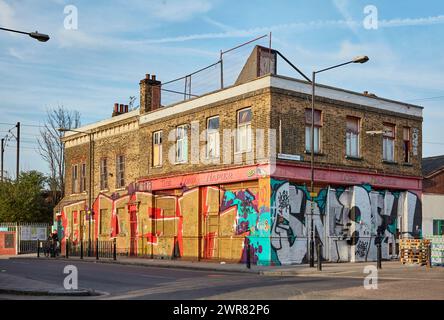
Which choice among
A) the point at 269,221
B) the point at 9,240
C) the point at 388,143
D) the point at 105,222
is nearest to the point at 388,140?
the point at 388,143

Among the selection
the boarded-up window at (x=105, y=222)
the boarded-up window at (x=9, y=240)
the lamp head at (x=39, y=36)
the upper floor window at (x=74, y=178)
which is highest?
the lamp head at (x=39, y=36)

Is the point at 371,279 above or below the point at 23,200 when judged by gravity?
below

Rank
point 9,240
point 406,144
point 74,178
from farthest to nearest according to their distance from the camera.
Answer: point 9,240 → point 74,178 → point 406,144

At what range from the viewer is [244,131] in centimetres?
2986

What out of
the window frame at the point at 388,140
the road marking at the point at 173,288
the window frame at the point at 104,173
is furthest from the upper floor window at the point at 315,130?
the window frame at the point at 104,173

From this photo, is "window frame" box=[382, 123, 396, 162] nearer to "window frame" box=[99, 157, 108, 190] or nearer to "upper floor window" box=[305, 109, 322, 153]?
"upper floor window" box=[305, 109, 322, 153]

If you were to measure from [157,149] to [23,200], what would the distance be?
19.8 meters

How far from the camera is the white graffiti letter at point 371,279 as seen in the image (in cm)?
1625

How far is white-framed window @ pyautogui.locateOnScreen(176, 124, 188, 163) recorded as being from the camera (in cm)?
3378

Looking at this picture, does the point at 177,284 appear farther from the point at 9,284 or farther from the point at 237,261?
the point at 237,261

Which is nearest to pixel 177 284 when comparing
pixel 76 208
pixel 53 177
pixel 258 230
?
pixel 258 230

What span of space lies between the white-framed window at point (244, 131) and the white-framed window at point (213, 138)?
157cm

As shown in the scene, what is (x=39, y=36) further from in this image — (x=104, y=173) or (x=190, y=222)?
(x=104, y=173)

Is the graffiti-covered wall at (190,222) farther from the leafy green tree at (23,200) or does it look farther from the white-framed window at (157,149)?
the leafy green tree at (23,200)
